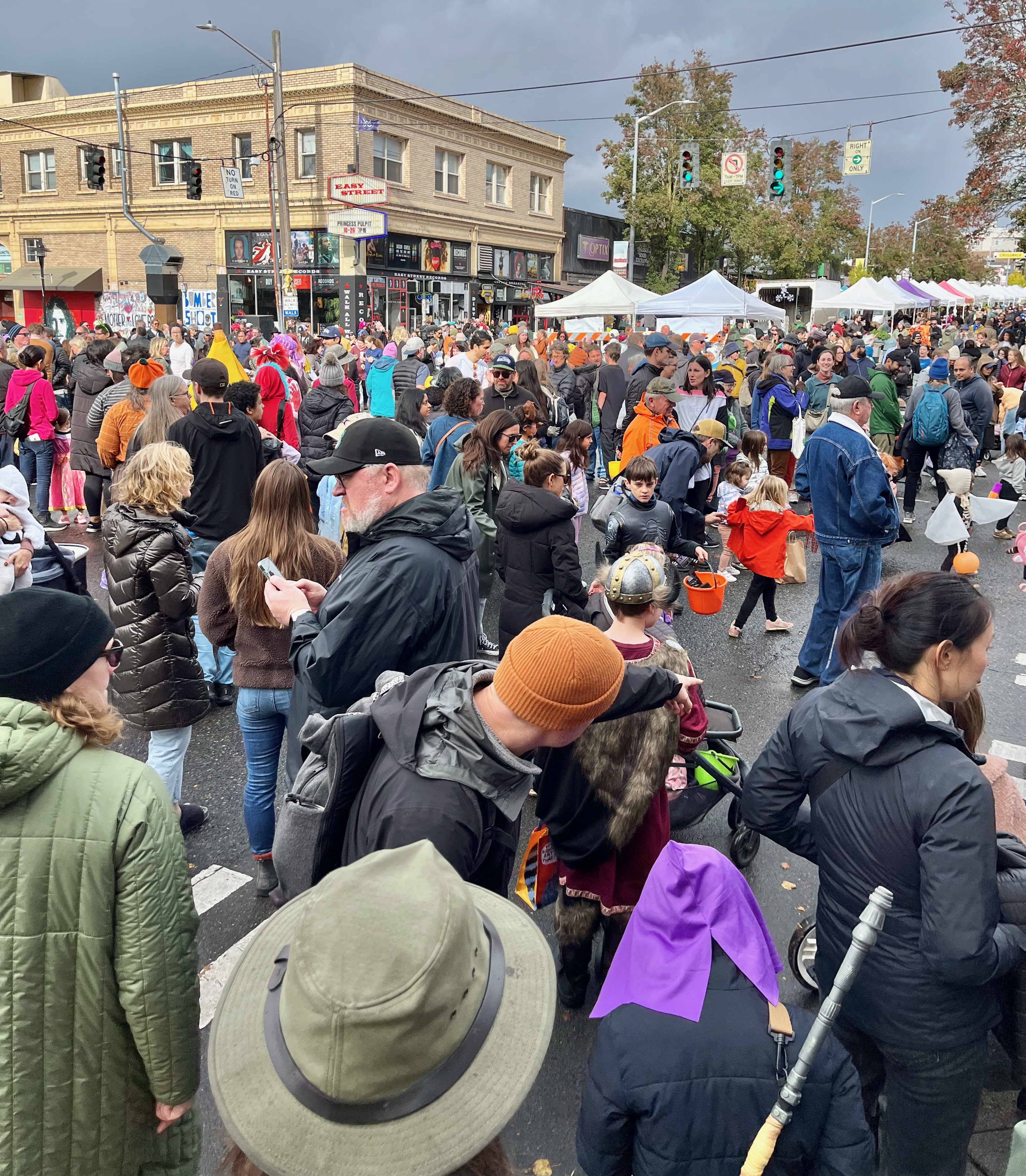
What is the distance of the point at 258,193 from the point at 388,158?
17.2 feet

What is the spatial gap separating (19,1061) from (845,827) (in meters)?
1.95

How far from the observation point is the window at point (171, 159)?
3516cm

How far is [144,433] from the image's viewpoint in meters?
6.89

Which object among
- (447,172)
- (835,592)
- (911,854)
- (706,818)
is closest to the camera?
(911,854)

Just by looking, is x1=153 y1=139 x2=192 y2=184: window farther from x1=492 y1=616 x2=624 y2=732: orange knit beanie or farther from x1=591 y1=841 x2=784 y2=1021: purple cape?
x1=591 y1=841 x2=784 y2=1021: purple cape

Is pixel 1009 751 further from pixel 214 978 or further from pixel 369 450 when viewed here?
pixel 214 978

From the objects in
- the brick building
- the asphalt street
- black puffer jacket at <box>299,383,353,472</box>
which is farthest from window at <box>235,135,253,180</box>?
black puffer jacket at <box>299,383,353,472</box>

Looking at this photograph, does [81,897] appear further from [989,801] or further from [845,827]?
[989,801]

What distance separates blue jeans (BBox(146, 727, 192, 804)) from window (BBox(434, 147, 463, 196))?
36389 millimetres

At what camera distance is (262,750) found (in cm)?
391

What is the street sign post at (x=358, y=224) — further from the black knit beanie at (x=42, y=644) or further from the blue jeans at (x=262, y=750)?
the black knit beanie at (x=42, y=644)

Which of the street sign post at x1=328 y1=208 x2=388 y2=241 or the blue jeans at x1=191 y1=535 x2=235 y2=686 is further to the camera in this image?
the street sign post at x1=328 y1=208 x2=388 y2=241

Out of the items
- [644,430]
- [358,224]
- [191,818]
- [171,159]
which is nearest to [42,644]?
[191,818]

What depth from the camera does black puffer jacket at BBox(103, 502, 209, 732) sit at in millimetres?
4227
